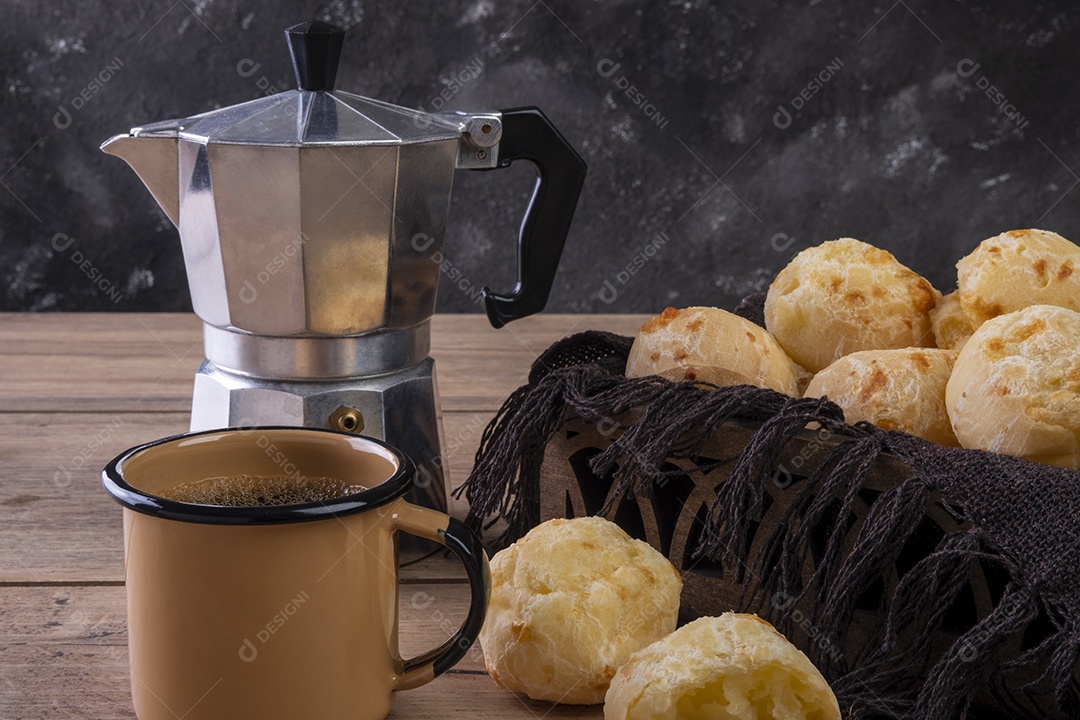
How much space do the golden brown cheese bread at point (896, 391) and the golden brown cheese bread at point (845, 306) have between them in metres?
0.06

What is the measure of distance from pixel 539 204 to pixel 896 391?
31cm

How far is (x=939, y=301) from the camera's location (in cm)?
77

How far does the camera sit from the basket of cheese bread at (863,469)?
0.53 m

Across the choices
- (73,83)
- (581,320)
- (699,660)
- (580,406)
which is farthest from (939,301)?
(73,83)

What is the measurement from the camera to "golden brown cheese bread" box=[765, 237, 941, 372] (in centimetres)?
73

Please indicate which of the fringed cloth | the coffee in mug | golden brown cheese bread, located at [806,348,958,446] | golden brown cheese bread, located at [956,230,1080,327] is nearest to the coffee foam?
the coffee in mug

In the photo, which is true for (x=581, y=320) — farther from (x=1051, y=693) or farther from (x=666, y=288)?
(x=1051, y=693)

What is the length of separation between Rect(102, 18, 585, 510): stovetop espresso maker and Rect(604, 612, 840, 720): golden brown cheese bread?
328 millimetres

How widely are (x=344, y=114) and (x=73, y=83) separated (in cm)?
124

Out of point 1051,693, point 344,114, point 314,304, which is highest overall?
point 344,114

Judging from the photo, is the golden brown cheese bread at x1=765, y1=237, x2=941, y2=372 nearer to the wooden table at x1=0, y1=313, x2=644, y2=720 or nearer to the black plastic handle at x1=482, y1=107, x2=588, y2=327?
the black plastic handle at x1=482, y1=107, x2=588, y2=327

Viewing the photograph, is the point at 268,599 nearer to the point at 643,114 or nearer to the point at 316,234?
A: the point at 316,234

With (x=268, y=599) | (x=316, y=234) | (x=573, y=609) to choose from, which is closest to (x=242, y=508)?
(x=268, y=599)

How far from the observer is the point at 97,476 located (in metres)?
0.90
